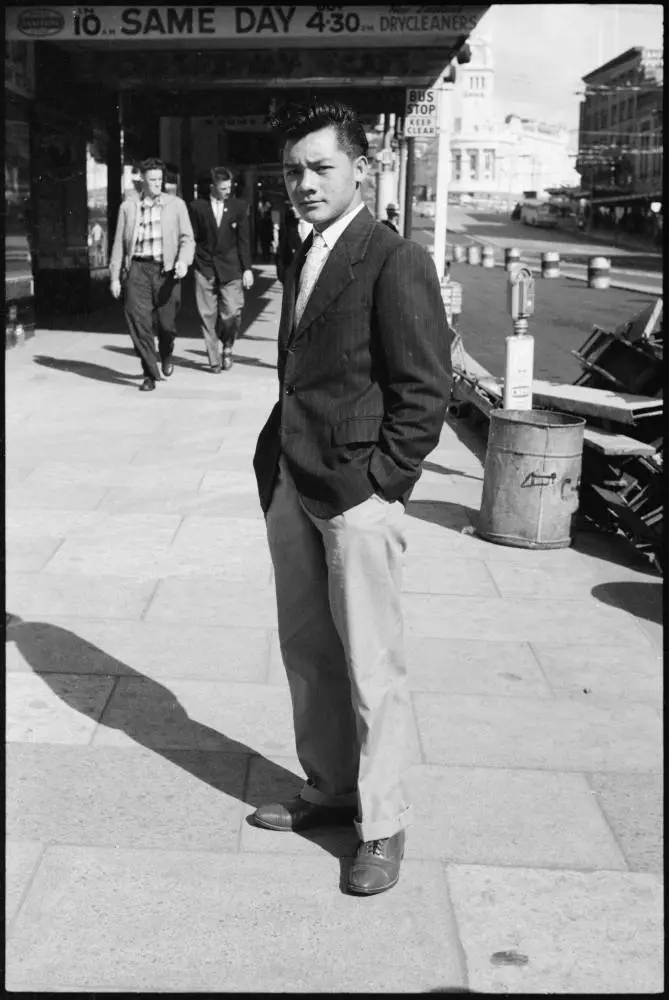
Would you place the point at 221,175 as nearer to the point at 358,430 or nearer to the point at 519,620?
the point at 519,620

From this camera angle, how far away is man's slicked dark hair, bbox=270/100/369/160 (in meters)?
2.93

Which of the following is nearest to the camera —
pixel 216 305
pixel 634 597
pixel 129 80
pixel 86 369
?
pixel 634 597

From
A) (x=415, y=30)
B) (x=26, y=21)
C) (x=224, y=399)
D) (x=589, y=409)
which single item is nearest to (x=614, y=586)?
(x=589, y=409)

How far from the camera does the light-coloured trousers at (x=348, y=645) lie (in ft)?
10.1

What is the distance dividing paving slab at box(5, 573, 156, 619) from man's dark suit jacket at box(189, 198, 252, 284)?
6.33 meters

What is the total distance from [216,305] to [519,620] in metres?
7.21

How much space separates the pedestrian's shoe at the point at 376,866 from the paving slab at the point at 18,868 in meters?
0.84

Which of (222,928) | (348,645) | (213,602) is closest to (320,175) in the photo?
(348,645)

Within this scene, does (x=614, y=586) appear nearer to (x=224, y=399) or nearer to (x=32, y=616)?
(x=32, y=616)

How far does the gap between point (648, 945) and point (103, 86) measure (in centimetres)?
1626

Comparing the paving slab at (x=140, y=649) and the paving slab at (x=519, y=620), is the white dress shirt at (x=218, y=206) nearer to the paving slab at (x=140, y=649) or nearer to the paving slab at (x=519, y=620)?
the paving slab at (x=519, y=620)

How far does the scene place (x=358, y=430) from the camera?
2.98 meters

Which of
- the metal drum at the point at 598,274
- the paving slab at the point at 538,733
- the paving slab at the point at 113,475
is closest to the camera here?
the paving slab at the point at 538,733

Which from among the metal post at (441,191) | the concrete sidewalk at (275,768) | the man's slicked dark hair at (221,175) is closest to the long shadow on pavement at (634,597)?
the concrete sidewalk at (275,768)
